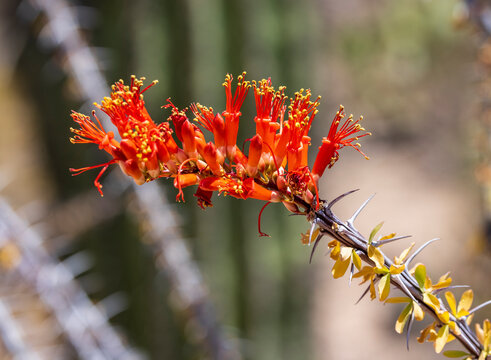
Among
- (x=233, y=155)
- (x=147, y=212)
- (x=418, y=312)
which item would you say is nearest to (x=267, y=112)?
(x=233, y=155)

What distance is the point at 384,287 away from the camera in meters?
0.65

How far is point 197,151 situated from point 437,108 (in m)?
4.96

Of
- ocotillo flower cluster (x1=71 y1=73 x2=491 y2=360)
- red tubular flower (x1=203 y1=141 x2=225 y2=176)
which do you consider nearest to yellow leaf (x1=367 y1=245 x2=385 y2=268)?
ocotillo flower cluster (x1=71 y1=73 x2=491 y2=360)

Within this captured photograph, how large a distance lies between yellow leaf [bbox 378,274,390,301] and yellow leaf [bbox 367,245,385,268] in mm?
16

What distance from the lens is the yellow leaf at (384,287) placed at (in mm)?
642

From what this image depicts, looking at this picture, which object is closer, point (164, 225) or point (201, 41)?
point (164, 225)

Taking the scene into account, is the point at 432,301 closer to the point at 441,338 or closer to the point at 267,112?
the point at 441,338

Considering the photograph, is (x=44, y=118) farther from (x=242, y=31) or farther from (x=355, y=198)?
(x=355, y=198)

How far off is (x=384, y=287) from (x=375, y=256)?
39 millimetres

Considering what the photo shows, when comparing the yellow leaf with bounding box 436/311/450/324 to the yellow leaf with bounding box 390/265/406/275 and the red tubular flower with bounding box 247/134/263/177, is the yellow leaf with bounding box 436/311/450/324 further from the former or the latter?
the red tubular flower with bounding box 247/134/263/177

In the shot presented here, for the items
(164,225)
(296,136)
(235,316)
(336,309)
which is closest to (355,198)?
(336,309)

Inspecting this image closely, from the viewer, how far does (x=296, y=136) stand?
735 millimetres

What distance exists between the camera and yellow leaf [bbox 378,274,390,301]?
0.64 metres

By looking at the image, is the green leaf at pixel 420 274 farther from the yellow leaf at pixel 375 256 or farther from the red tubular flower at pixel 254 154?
the red tubular flower at pixel 254 154
